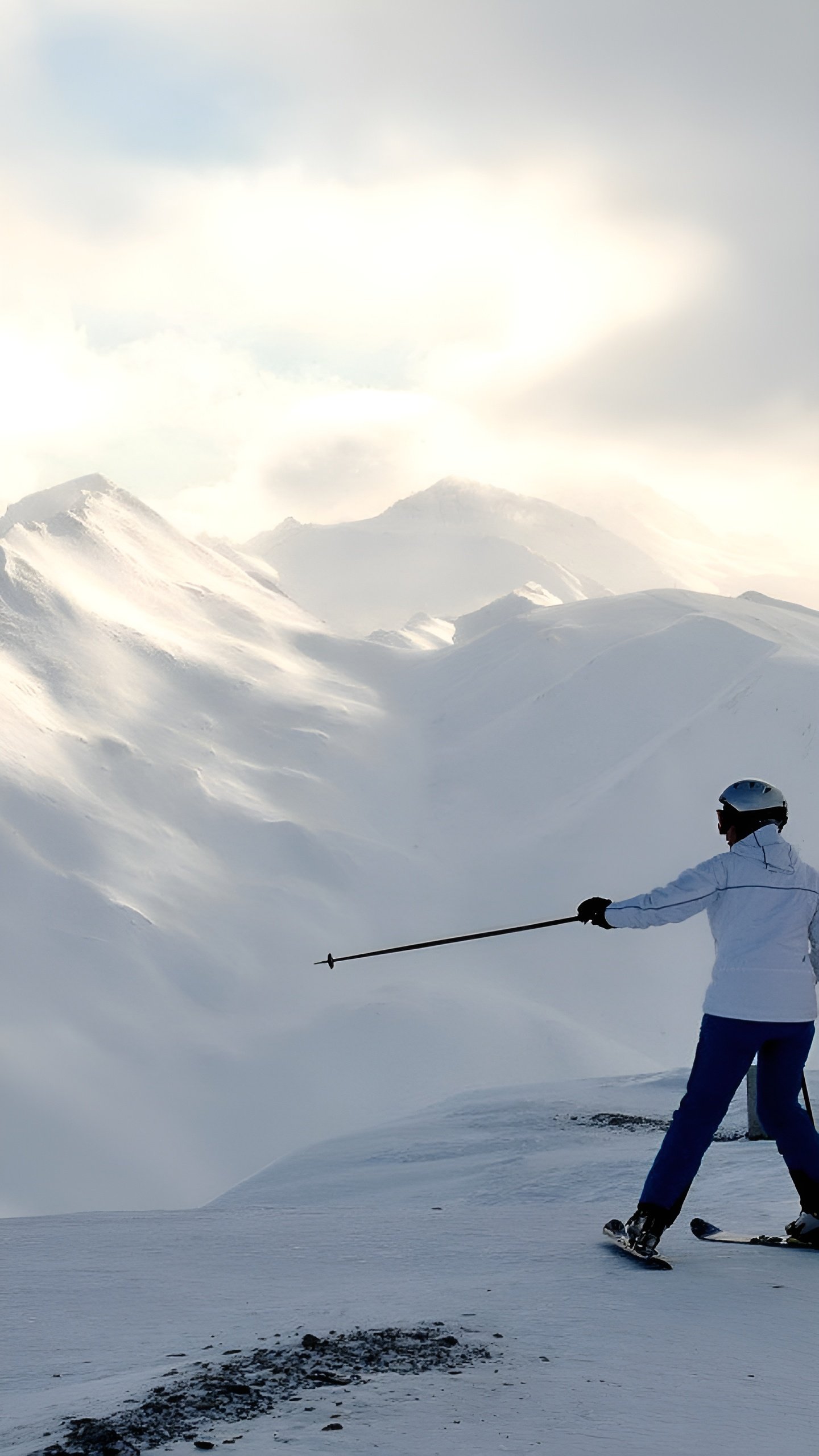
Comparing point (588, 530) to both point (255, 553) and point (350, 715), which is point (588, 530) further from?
point (350, 715)

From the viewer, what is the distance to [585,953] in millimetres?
31469

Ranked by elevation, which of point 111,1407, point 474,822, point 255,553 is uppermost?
point 255,553

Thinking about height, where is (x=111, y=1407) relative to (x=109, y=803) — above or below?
below

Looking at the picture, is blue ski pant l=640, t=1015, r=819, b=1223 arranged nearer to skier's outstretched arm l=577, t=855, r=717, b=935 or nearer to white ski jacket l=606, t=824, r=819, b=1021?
white ski jacket l=606, t=824, r=819, b=1021

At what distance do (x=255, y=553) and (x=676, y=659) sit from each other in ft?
446

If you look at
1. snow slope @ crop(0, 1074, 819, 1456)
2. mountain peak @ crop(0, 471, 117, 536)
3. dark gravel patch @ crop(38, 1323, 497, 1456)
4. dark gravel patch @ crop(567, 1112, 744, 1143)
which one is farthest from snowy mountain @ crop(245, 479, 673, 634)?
dark gravel patch @ crop(38, 1323, 497, 1456)

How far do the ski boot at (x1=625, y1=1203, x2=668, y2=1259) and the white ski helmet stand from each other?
1348 millimetres

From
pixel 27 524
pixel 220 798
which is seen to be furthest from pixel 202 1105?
pixel 27 524

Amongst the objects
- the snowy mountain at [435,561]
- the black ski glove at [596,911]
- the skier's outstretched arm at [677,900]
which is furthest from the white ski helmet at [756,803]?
the snowy mountain at [435,561]

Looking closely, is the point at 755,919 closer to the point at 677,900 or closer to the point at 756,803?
the point at 677,900

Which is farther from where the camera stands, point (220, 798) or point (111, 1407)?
point (220, 798)

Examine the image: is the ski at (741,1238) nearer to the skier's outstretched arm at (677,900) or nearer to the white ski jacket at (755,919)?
the white ski jacket at (755,919)

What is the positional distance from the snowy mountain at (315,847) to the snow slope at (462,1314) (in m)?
12.0

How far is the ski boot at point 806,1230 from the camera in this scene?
431 cm
